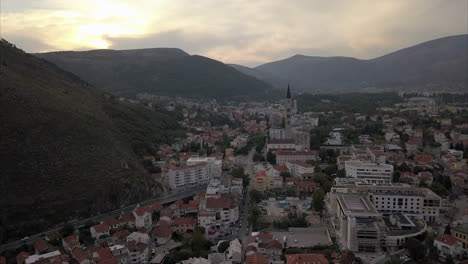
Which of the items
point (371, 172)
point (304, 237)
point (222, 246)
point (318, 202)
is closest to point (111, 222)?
point (222, 246)

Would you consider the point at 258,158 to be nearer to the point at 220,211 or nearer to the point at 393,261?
the point at 220,211

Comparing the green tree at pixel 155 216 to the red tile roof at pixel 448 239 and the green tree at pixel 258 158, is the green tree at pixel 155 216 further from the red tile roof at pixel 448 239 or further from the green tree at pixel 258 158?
the green tree at pixel 258 158

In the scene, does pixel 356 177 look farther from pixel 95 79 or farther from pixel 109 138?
pixel 95 79

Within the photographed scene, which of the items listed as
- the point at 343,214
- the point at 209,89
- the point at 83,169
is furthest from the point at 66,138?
the point at 209,89

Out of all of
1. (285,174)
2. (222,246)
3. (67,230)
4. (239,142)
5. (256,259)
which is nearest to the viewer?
(256,259)

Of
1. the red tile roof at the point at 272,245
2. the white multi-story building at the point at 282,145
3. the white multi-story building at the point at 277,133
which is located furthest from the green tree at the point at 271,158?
the red tile roof at the point at 272,245

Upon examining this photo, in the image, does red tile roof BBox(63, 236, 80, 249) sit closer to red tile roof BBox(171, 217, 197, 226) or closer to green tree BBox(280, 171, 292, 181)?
red tile roof BBox(171, 217, 197, 226)
